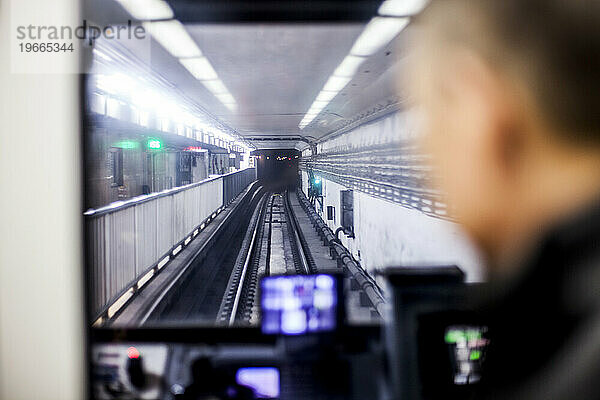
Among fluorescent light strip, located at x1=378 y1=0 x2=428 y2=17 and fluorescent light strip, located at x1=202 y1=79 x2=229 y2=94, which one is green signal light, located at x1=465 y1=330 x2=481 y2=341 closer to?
fluorescent light strip, located at x1=378 y1=0 x2=428 y2=17

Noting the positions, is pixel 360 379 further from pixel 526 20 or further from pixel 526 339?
pixel 526 20

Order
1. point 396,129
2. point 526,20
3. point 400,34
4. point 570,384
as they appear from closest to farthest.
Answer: point 570,384
point 526,20
point 400,34
point 396,129

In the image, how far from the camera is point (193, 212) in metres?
10.1

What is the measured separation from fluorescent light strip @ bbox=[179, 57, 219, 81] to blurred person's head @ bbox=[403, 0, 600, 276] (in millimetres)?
2421

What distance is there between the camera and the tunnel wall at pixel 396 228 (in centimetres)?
355

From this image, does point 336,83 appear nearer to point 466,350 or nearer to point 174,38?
point 174,38

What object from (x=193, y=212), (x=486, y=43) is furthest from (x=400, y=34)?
(x=193, y=212)

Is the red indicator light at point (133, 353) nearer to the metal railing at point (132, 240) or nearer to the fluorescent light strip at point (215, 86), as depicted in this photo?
the metal railing at point (132, 240)

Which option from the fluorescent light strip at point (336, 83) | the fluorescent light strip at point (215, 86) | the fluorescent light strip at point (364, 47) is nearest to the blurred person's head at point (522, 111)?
the fluorescent light strip at point (364, 47)

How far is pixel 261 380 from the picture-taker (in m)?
2.23

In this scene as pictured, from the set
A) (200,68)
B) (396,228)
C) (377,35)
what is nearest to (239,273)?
(396,228)

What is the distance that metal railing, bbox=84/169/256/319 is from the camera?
13.5ft

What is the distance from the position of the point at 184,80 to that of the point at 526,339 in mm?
4794

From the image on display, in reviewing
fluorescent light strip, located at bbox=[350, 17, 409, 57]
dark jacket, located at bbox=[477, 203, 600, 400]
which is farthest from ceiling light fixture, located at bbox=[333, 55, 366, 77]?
dark jacket, located at bbox=[477, 203, 600, 400]
